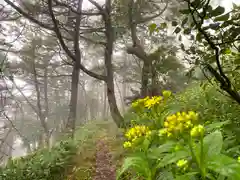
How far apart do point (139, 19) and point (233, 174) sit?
8942 millimetres

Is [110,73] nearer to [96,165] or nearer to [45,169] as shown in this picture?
[96,165]

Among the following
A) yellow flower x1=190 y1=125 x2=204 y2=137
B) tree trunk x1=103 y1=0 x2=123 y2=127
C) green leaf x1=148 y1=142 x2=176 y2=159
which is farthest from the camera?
tree trunk x1=103 y1=0 x2=123 y2=127

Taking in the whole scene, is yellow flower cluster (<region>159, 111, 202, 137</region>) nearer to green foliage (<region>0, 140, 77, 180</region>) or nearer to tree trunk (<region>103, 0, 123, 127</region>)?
green foliage (<region>0, 140, 77, 180</region>)

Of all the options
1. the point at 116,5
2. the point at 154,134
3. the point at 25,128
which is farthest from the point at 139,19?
the point at 25,128

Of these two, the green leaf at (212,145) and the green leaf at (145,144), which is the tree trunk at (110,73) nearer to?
the green leaf at (145,144)

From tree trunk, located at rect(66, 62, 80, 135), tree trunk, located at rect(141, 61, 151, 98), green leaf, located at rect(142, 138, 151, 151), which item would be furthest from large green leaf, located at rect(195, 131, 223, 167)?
tree trunk, located at rect(66, 62, 80, 135)

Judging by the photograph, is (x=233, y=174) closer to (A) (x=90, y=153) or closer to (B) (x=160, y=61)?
(A) (x=90, y=153)

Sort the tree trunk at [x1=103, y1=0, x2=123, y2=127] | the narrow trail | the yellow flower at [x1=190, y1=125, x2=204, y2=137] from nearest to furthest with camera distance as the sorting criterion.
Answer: the yellow flower at [x1=190, y1=125, x2=204, y2=137]
the narrow trail
the tree trunk at [x1=103, y1=0, x2=123, y2=127]

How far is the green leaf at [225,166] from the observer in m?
1.30

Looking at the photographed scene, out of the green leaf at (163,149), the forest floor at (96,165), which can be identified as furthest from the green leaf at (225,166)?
the forest floor at (96,165)

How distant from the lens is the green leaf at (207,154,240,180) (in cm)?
130

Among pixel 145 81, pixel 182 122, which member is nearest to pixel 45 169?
pixel 145 81

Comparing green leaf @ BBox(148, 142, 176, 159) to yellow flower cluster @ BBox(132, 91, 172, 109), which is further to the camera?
yellow flower cluster @ BBox(132, 91, 172, 109)

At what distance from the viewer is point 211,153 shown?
1518mm
